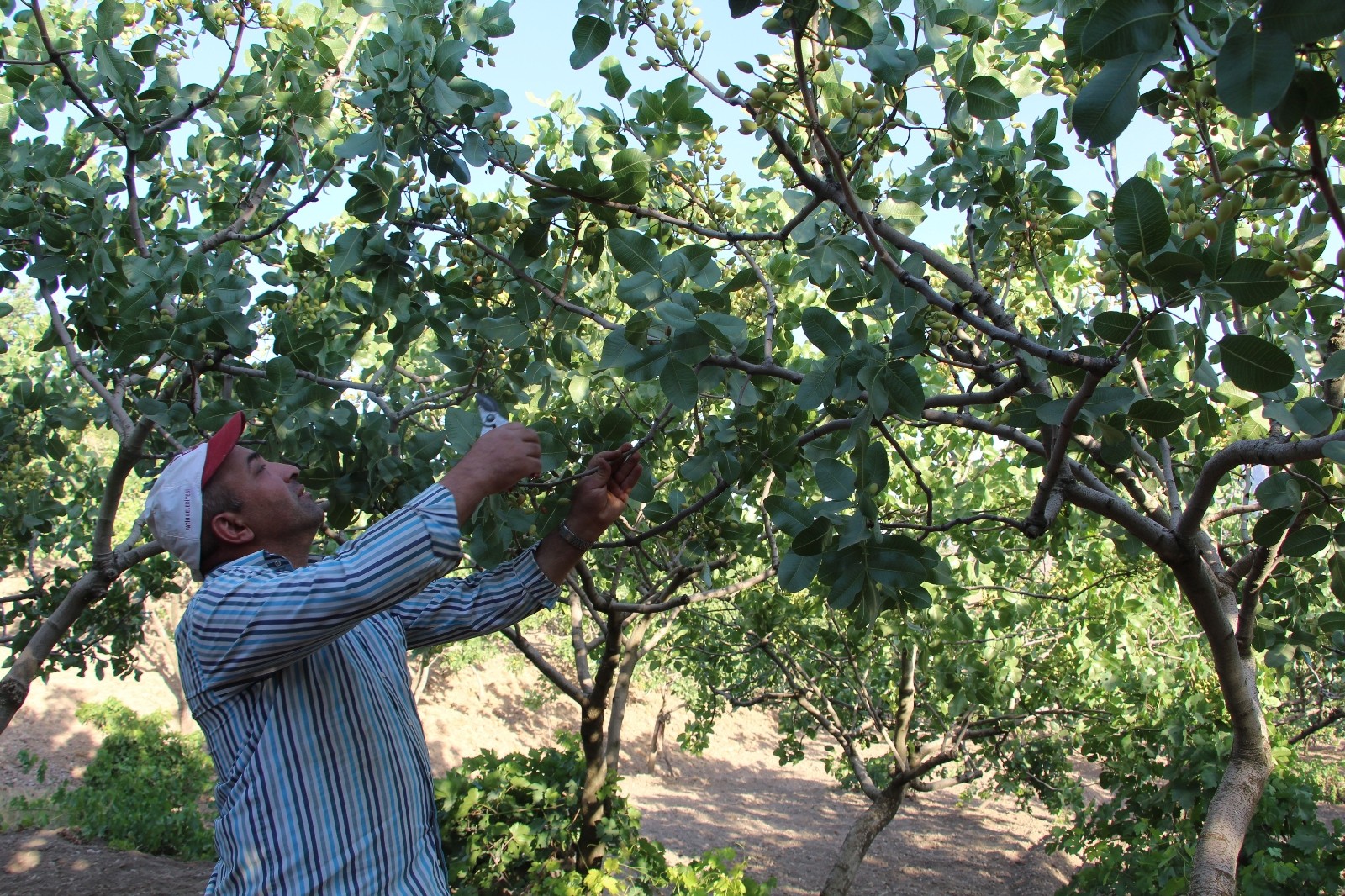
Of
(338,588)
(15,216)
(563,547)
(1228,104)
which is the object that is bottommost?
(338,588)

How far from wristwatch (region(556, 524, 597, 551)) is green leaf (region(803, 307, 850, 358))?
63 centimetres

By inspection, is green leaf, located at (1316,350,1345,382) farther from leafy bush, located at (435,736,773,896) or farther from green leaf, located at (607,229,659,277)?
leafy bush, located at (435,736,773,896)

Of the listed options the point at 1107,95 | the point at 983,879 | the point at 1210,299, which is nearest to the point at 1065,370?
the point at 1210,299

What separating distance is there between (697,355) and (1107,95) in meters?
0.86

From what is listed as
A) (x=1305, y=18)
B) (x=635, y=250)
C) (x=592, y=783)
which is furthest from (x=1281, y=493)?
(x=592, y=783)

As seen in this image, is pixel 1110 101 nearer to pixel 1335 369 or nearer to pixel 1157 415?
pixel 1157 415

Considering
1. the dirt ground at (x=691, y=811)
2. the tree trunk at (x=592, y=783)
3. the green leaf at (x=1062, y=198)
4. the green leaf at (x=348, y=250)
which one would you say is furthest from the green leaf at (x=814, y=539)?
the tree trunk at (x=592, y=783)

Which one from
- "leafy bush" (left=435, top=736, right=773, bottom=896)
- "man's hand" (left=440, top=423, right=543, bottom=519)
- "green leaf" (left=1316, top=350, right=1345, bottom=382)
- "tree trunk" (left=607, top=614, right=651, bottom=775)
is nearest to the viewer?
"man's hand" (left=440, top=423, right=543, bottom=519)

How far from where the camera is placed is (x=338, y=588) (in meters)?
1.38

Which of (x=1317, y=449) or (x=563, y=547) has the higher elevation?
(x=1317, y=449)

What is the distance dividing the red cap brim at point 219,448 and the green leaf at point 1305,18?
165 centimetres

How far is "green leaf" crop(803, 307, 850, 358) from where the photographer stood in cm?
170

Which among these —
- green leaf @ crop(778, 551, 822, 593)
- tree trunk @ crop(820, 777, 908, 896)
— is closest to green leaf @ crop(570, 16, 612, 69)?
green leaf @ crop(778, 551, 822, 593)

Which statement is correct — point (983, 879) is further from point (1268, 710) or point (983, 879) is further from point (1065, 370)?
point (1065, 370)
